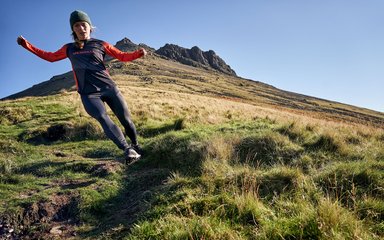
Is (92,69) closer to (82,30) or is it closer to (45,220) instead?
(82,30)

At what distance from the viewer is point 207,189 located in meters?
5.24

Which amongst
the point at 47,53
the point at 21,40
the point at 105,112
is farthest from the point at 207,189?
the point at 21,40

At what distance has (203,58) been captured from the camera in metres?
140

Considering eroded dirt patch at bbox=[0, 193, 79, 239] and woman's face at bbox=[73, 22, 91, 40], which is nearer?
eroded dirt patch at bbox=[0, 193, 79, 239]

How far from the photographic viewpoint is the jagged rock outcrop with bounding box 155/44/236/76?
12850 cm

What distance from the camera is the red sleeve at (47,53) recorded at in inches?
298

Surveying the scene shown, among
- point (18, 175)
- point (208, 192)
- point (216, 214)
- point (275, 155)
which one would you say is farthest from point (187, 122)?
point (216, 214)

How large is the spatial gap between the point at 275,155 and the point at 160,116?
9671mm

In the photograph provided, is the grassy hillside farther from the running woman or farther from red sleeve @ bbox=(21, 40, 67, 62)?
→ red sleeve @ bbox=(21, 40, 67, 62)

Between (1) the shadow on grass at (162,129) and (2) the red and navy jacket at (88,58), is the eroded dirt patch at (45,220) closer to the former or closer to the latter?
(2) the red and navy jacket at (88,58)

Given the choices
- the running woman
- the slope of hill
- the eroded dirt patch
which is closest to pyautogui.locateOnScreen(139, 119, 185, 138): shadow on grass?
the running woman

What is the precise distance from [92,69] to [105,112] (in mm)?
968

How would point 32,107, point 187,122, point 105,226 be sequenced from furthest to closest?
point 32,107, point 187,122, point 105,226

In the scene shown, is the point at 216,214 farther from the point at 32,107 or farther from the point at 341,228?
the point at 32,107
